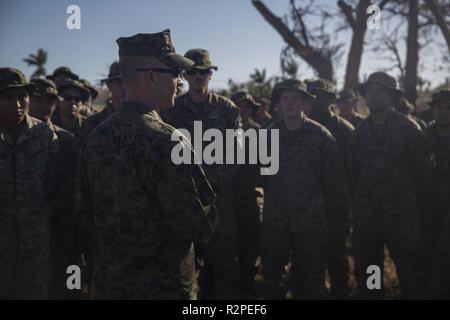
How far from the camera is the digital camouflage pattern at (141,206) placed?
7.43ft

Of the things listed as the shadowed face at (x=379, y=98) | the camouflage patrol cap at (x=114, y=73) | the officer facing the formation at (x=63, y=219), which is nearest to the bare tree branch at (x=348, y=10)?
the shadowed face at (x=379, y=98)

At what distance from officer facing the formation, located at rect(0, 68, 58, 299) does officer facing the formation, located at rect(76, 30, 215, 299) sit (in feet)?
4.45

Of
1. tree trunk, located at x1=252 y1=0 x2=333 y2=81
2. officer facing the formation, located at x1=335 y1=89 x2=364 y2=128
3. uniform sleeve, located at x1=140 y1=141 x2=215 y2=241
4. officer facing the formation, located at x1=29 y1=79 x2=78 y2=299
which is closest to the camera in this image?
uniform sleeve, located at x1=140 y1=141 x2=215 y2=241

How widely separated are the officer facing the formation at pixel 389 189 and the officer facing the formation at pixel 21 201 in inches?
125

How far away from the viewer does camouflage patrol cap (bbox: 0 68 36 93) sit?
3.54 meters

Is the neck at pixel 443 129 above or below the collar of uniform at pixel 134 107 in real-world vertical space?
above

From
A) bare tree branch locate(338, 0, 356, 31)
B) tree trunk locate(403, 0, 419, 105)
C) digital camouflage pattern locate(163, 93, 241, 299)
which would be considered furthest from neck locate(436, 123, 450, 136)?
tree trunk locate(403, 0, 419, 105)

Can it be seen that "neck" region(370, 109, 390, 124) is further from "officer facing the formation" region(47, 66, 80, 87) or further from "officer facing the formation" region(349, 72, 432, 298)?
"officer facing the formation" region(47, 66, 80, 87)

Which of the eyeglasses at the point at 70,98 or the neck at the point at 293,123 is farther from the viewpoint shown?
the eyeglasses at the point at 70,98

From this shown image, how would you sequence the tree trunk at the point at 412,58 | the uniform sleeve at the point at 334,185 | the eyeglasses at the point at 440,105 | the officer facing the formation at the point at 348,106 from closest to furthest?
the uniform sleeve at the point at 334,185
the eyeglasses at the point at 440,105
the officer facing the formation at the point at 348,106
the tree trunk at the point at 412,58

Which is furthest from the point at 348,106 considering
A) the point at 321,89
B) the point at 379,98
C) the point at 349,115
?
the point at 379,98

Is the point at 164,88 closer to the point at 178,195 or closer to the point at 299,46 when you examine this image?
the point at 178,195

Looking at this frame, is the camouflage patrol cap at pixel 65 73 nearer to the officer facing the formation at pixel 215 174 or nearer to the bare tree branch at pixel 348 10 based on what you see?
the officer facing the formation at pixel 215 174
